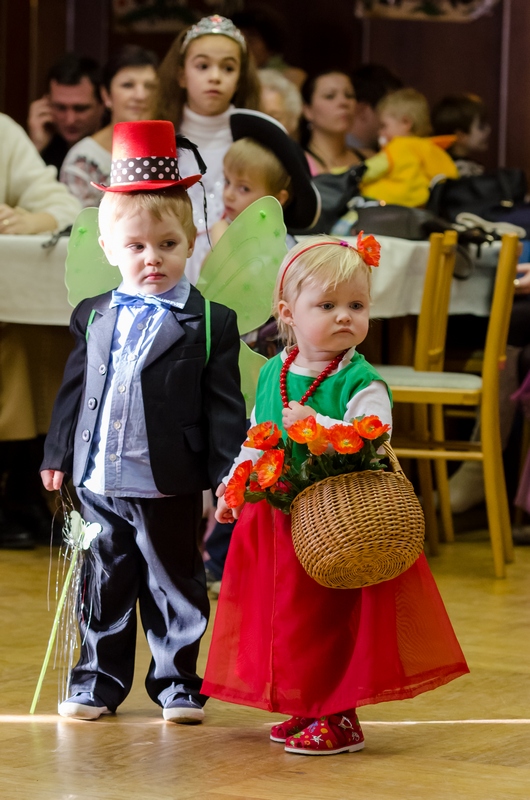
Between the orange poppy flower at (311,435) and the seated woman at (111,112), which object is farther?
the seated woman at (111,112)

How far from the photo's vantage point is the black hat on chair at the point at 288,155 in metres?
3.23

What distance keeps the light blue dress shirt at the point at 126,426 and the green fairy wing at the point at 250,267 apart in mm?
295

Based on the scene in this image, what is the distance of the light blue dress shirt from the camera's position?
7.30 feet

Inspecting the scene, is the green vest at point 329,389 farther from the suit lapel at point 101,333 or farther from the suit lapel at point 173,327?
the suit lapel at point 101,333

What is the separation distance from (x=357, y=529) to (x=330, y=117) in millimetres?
3787

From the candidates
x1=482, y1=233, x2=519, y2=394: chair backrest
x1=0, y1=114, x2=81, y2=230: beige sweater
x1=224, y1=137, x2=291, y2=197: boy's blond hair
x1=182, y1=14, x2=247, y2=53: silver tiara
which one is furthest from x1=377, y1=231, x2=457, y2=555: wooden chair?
x1=0, y1=114, x2=81, y2=230: beige sweater

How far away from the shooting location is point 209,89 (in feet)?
11.7

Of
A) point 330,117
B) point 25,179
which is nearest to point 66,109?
point 330,117

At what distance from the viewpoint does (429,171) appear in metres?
5.34

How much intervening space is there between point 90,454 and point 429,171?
338 cm

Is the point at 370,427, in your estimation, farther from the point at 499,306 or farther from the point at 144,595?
the point at 499,306

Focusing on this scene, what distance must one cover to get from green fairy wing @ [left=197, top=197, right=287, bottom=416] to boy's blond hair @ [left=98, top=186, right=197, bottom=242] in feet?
0.89

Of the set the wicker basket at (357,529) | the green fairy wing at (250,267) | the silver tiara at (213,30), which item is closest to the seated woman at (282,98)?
the silver tiara at (213,30)

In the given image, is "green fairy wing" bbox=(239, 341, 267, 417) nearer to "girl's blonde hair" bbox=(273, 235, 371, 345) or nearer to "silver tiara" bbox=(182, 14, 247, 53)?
"girl's blonde hair" bbox=(273, 235, 371, 345)
